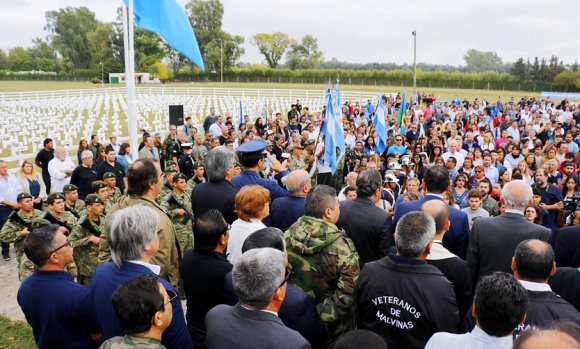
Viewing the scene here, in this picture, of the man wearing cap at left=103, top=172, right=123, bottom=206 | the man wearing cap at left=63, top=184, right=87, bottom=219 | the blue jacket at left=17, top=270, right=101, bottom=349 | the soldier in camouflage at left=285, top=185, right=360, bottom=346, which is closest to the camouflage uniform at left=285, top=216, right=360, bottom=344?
the soldier in camouflage at left=285, top=185, right=360, bottom=346

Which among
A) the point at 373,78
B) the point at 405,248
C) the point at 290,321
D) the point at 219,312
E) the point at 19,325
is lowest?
the point at 19,325

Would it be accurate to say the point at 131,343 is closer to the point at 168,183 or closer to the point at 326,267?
the point at 326,267

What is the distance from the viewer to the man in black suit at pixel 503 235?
12.3ft

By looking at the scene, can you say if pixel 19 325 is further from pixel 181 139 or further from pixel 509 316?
pixel 181 139

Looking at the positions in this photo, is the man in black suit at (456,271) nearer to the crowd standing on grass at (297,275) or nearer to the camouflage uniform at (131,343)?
the crowd standing on grass at (297,275)

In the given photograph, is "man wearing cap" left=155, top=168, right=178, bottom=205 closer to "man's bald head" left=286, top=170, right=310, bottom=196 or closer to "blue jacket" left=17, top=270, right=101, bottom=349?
"man's bald head" left=286, top=170, right=310, bottom=196

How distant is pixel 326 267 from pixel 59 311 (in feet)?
5.59

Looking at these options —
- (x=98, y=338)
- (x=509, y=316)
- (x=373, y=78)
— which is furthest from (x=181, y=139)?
(x=373, y=78)

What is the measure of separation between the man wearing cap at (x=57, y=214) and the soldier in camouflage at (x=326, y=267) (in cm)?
363

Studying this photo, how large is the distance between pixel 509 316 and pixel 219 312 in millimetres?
1430

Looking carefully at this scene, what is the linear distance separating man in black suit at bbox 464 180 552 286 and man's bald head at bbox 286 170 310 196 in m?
1.49

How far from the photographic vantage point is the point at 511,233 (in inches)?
149

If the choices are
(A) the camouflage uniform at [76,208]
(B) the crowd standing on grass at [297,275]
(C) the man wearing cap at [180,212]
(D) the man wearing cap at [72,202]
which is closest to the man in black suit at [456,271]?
(B) the crowd standing on grass at [297,275]

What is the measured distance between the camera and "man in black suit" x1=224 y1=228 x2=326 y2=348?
2.71 meters
